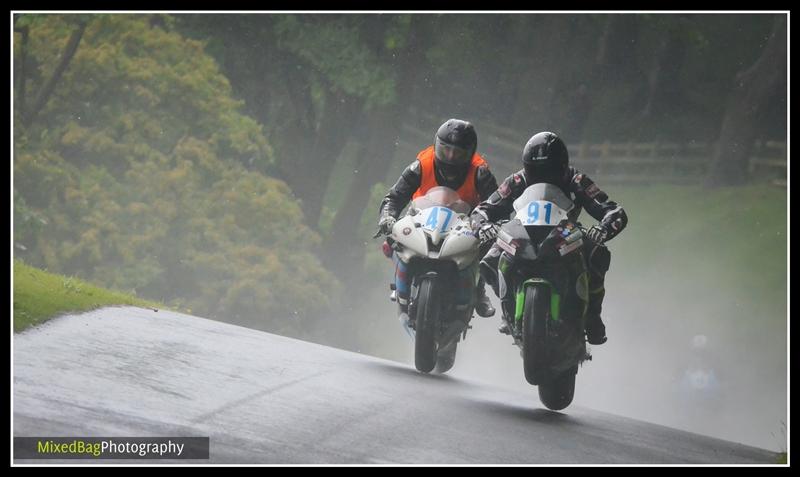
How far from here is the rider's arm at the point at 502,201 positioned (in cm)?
1130

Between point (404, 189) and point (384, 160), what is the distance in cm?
2197

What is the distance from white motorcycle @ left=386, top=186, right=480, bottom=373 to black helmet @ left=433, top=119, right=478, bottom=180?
0.31 m

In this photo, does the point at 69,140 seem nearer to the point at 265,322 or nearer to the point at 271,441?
the point at 265,322

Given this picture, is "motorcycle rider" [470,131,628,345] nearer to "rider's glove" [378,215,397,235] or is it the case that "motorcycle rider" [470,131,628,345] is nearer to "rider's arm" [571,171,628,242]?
"rider's arm" [571,171,628,242]

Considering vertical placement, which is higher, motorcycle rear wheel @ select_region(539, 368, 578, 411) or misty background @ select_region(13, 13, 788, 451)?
misty background @ select_region(13, 13, 788, 451)

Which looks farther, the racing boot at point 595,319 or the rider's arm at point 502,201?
the rider's arm at point 502,201

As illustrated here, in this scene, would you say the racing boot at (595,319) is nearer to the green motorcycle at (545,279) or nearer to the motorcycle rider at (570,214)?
the motorcycle rider at (570,214)

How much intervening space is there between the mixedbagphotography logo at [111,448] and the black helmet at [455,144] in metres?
5.03

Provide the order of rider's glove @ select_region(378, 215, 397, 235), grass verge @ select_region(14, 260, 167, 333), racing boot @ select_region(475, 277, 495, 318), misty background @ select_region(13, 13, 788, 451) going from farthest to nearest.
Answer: misty background @ select_region(13, 13, 788, 451) → racing boot @ select_region(475, 277, 495, 318) → rider's glove @ select_region(378, 215, 397, 235) → grass verge @ select_region(14, 260, 167, 333)

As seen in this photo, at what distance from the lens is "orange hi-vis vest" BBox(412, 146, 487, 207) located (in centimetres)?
1280

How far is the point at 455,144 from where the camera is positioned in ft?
41.3

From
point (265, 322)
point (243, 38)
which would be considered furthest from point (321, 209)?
point (265, 322)

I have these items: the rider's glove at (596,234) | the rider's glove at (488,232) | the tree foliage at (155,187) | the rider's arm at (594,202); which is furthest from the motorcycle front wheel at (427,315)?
the tree foliage at (155,187)

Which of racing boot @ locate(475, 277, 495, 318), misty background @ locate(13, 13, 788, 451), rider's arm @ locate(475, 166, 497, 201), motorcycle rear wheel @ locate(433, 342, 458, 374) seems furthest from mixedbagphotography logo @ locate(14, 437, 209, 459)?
misty background @ locate(13, 13, 788, 451)
